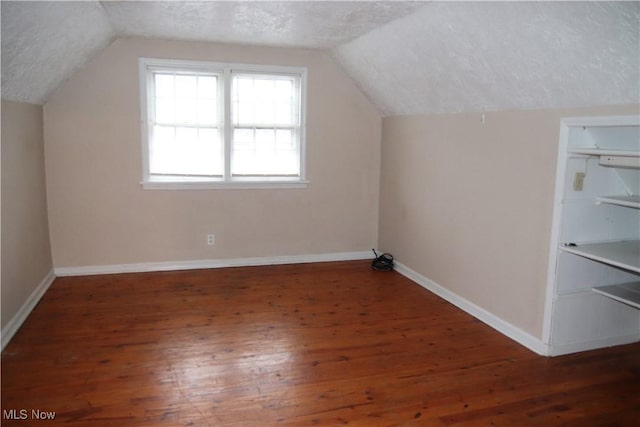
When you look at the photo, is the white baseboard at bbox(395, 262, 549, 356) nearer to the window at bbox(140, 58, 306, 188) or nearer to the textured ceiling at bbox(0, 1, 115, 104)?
the window at bbox(140, 58, 306, 188)

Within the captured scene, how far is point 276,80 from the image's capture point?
5.13 meters

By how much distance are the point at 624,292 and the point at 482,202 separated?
1.14 metres

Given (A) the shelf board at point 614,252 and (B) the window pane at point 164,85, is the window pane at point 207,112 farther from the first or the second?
(A) the shelf board at point 614,252

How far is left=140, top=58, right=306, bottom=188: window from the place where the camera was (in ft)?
15.8

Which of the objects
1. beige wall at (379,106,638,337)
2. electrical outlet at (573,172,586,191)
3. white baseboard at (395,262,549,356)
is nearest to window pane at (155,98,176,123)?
beige wall at (379,106,638,337)

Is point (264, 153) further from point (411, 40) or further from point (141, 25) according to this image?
point (411, 40)

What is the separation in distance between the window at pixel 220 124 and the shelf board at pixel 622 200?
305 centimetres

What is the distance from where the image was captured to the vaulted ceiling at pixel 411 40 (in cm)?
240

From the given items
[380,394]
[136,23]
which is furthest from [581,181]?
[136,23]

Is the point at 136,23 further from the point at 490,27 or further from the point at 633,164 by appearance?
the point at 633,164

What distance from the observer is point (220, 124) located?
4.98 m

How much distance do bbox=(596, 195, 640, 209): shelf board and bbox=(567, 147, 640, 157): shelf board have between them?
1.04 ft

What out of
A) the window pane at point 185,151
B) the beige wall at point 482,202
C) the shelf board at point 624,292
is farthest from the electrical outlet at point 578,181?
the window pane at point 185,151

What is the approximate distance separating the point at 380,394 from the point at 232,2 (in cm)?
277
